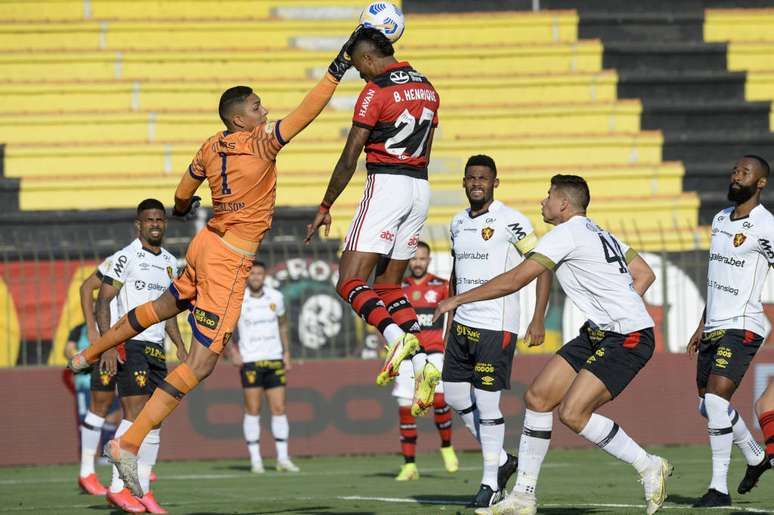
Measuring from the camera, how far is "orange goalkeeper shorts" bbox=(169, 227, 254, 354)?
8.91m

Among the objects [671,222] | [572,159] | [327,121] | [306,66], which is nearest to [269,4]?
[306,66]

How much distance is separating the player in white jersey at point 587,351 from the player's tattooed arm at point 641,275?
46 cm

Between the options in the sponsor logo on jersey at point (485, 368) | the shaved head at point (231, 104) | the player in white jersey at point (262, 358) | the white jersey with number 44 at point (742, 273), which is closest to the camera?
the shaved head at point (231, 104)

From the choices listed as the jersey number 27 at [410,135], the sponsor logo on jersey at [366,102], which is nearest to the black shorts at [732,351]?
the jersey number 27 at [410,135]

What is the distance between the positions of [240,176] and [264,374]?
7.56 metres

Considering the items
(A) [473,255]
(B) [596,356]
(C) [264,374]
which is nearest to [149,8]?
(C) [264,374]

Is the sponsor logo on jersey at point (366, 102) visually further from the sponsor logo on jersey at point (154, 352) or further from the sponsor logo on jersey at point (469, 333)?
the sponsor logo on jersey at point (154, 352)

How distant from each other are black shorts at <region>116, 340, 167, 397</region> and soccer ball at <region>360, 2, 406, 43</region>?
4236mm

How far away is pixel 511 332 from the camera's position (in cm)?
1143

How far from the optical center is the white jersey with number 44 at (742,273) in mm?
10391

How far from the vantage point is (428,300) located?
15.2 meters

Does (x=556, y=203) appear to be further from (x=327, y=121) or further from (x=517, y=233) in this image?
(x=327, y=121)

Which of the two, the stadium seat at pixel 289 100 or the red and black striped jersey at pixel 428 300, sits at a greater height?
the stadium seat at pixel 289 100

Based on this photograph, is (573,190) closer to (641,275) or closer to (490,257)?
(641,275)
